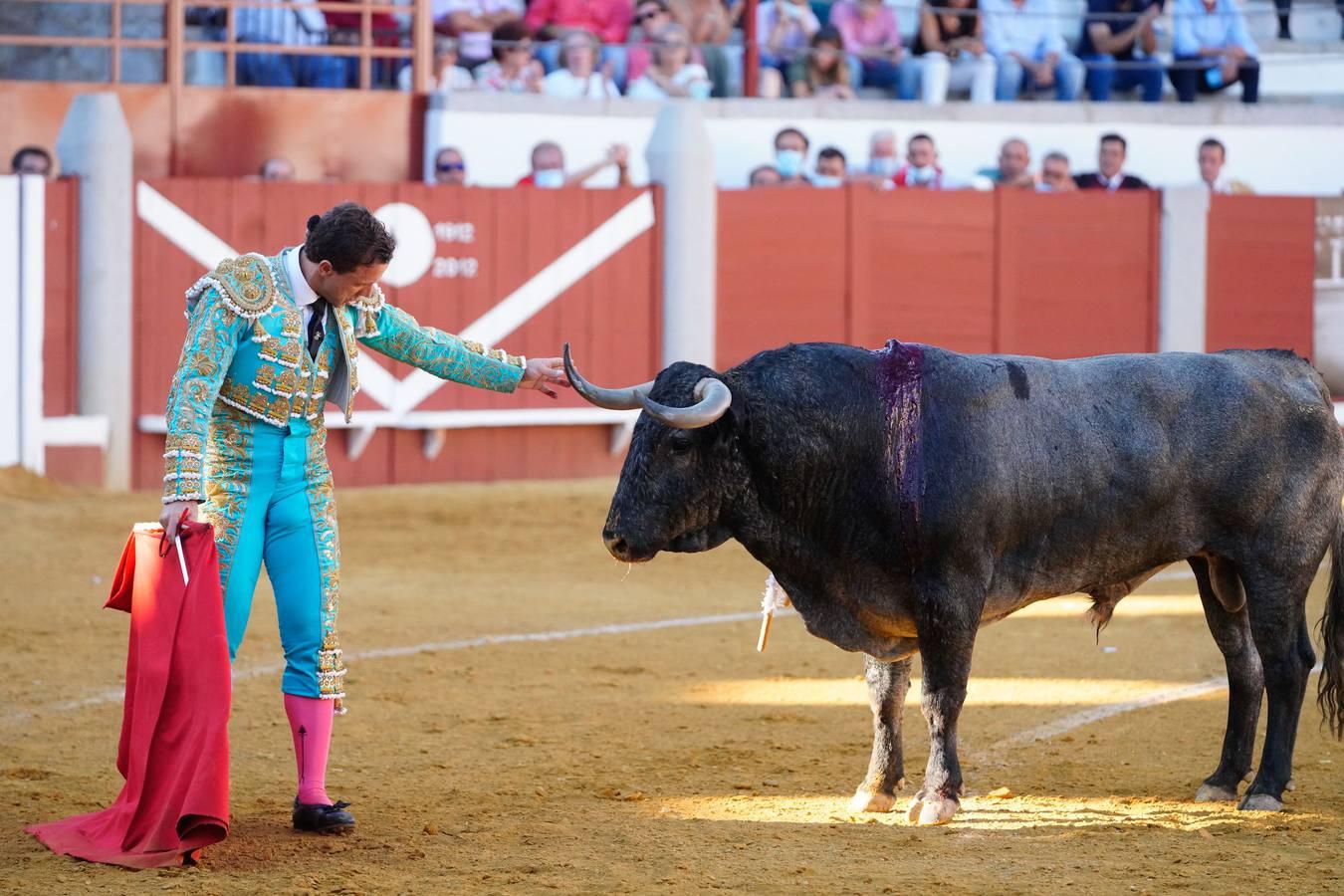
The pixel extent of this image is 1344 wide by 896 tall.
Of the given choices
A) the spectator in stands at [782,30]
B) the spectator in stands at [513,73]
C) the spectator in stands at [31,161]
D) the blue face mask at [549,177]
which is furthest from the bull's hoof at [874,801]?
the spectator in stands at [782,30]

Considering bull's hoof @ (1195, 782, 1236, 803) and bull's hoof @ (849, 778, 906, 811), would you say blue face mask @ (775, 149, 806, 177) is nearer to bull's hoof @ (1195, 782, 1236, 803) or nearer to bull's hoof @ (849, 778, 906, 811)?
bull's hoof @ (1195, 782, 1236, 803)

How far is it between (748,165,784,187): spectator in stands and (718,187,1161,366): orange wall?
0.40 feet

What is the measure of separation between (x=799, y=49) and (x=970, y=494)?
374 inches

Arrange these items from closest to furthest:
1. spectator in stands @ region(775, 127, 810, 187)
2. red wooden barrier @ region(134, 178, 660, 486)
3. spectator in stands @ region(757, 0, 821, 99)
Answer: red wooden barrier @ region(134, 178, 660, 486) → spectator in stands @ region(775, 127, 810, 187) → spectator in stands @ region(757, 0, 821, 99)

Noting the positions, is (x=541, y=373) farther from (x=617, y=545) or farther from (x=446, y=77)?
(x=446, y=77)

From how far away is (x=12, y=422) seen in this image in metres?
10.3

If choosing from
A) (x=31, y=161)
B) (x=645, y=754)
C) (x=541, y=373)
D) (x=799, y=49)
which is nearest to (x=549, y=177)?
(x=799, y=49)

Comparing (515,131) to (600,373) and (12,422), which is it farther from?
(12,422)

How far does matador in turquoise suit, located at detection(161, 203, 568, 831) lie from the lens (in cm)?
389

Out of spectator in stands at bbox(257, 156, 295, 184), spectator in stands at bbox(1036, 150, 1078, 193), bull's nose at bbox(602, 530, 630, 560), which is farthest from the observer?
spectator in stands at bbox(1036, 150, 1078, 193)

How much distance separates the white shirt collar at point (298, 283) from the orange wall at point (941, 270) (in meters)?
7.93

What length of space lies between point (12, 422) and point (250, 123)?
2596 mm

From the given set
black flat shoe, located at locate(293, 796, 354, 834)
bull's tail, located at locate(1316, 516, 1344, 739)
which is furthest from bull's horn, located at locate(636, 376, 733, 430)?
bull's tail, located at locate(1316, 516, 1344, 739)

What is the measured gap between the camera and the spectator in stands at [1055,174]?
1260 cm
